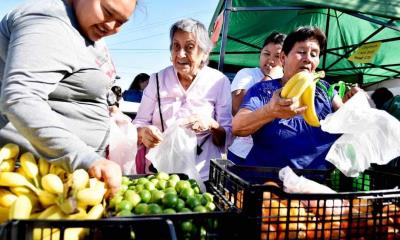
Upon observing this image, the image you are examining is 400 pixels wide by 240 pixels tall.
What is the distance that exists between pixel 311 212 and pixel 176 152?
0.93 meters

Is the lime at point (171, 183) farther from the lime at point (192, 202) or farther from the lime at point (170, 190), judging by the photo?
the lime at point (192, 202)

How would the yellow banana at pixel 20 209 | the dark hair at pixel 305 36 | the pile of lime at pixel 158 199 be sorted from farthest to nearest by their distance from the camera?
the dark hair at pixel 305 36, the pile of lime at pixel 158 199, the yellow banana at pixel 20 209

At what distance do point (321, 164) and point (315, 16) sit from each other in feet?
18.1

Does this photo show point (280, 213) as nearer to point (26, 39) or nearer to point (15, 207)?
point (15, 207)

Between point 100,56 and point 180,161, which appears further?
point 180,161

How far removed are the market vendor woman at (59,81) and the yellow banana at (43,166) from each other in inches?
2.0

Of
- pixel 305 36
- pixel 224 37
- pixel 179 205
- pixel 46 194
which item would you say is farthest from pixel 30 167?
pixel 224 37

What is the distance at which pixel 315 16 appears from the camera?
6840 millimetres

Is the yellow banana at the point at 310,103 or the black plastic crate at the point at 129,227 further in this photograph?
the yellow banana at the point at 310,103

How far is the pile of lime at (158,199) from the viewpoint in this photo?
1.16 meters

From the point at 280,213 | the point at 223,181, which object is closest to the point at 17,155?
the point at 223,181

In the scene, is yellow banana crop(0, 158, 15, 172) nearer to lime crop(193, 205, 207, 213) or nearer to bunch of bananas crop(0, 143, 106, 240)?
bunch of bananas crop(0, 143, 106, 240)

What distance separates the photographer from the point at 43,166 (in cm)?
120

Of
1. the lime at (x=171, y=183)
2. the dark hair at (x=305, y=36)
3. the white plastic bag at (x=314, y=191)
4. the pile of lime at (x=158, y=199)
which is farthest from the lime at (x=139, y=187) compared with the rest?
the dark hair at (x=305, y=36)
